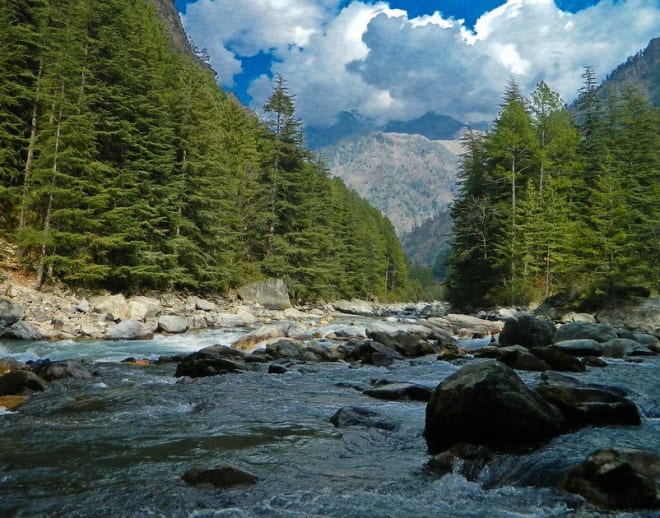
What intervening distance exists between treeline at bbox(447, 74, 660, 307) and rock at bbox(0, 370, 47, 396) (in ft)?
82.5

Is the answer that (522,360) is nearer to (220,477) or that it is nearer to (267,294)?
(220,477)

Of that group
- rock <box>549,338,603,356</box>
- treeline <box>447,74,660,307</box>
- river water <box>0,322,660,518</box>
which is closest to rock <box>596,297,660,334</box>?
treeline <box>447,74,660,307</box>

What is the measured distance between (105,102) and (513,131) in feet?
91.5

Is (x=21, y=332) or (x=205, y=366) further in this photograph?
(x=21, y=332)

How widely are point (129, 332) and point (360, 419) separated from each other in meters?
13.3

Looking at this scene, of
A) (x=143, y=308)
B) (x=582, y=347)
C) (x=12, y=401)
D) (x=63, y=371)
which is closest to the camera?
(x=12, y=401)

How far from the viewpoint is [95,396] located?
875 cm

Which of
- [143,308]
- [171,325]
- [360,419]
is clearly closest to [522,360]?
[360,419]

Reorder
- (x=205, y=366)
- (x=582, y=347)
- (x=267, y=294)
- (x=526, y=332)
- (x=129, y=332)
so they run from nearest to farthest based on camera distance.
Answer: (x=205, y=366), (x=582, y=347), (x=526, y=332), (x=129, y=332), (x=267, y=294)

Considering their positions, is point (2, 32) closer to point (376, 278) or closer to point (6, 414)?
point (6, 414)

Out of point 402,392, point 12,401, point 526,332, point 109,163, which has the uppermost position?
point 109,163

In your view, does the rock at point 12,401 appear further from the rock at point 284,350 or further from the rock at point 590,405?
the rock at point 590,405

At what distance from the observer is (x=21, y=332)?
52.2 feet

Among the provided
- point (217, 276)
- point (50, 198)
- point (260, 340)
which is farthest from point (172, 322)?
point (217, 276)
